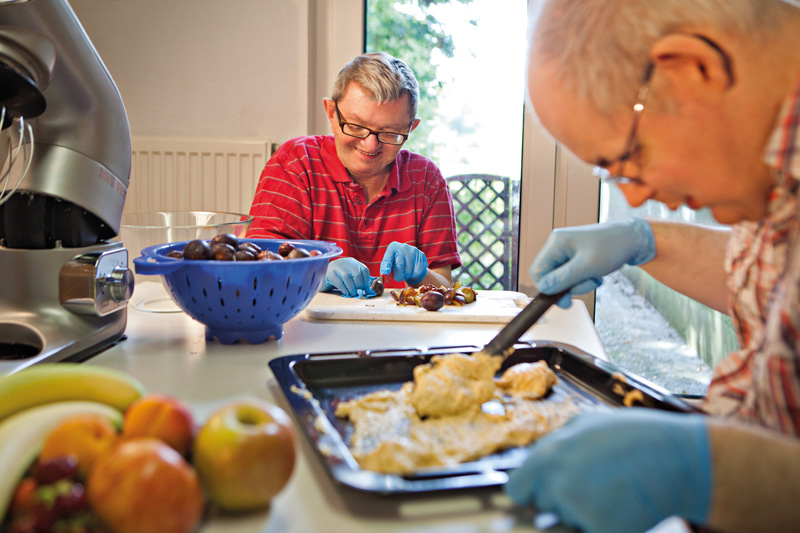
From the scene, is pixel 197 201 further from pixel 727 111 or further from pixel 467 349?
pixel 727 111

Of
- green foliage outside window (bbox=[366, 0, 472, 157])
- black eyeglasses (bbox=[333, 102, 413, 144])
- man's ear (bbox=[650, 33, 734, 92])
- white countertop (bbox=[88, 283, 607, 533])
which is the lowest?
white countertop (bbox=[88, 283, 607, 533])

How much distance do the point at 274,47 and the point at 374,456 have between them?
261 centimetres

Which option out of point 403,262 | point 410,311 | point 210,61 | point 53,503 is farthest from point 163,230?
point 210,61

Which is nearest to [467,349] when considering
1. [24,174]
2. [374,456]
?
[374,456]

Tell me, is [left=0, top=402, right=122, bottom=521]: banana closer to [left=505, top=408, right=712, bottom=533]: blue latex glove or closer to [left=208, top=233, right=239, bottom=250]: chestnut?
[left=505, top=408, right=712, bottom=533]: blue latex glove

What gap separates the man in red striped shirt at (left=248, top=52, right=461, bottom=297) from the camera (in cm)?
204

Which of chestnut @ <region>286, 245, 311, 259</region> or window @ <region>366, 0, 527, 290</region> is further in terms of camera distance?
window @ <region>366, 0, 527, 290</region>

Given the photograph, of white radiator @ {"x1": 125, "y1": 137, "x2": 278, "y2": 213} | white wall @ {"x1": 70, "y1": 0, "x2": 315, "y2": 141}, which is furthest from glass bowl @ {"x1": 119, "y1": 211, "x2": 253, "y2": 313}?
white wall @ {"x1": 70, "y1": 0, "x2": 315, "y2": 141}

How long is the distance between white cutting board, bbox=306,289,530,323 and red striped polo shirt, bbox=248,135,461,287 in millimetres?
617

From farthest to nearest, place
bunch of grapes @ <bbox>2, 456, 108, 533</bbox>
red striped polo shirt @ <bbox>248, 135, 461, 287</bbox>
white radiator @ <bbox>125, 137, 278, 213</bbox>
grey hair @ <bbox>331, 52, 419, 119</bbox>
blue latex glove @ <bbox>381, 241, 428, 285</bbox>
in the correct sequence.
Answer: white radiator @ <bbox>125, 137, 278, 213</bbox>, red striped polo shirt @ <bbox>248, 135, 461, 287</bbox>, grey hair @ <bbox>331, 52, 419, 119</bbox>, blue latex glove @ <bbox>381, 241, 428, 285</bbox>, bunch of grapes @ <bbox>2, 456, 108, 533</bbox>

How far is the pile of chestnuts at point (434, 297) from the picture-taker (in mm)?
1409

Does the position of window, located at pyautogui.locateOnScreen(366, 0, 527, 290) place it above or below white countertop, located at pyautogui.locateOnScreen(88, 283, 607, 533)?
above

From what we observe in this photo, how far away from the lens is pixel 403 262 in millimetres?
1786

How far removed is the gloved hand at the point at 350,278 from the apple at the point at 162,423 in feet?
3.43
